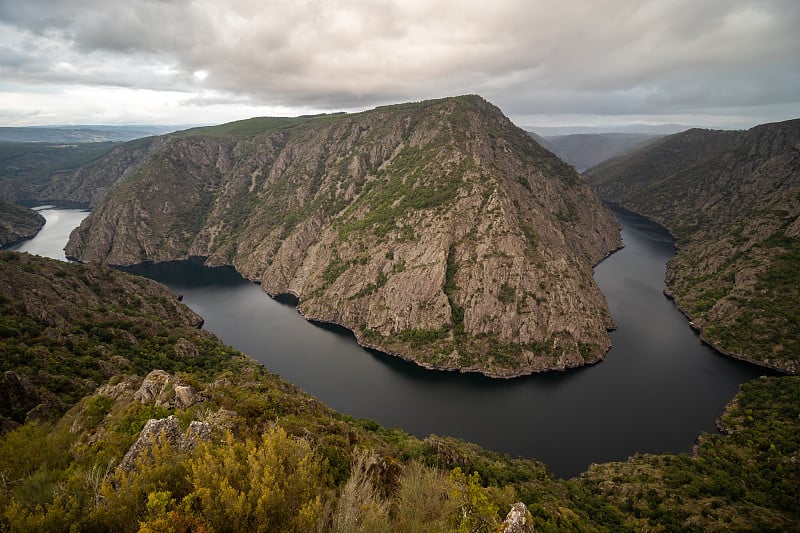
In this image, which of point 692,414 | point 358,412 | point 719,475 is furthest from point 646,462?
point 358,412

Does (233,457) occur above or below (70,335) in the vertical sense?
above

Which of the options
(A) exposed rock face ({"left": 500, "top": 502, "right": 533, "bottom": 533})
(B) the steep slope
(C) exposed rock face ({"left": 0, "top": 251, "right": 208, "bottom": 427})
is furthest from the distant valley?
(A) exposed rock face ({"left": 500, "top": 502, "right": 533, "bottom": 533})

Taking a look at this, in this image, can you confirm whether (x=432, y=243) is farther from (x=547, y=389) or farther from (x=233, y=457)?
(x=233, y=457)

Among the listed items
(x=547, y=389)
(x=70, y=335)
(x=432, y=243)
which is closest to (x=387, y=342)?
(x=432, y=243)

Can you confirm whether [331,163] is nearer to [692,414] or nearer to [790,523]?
[692,414]

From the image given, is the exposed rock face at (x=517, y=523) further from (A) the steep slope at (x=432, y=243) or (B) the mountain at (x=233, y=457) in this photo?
(A) the steep slope at (x=432, y=243)

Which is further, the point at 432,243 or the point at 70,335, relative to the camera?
the point at 432,243
